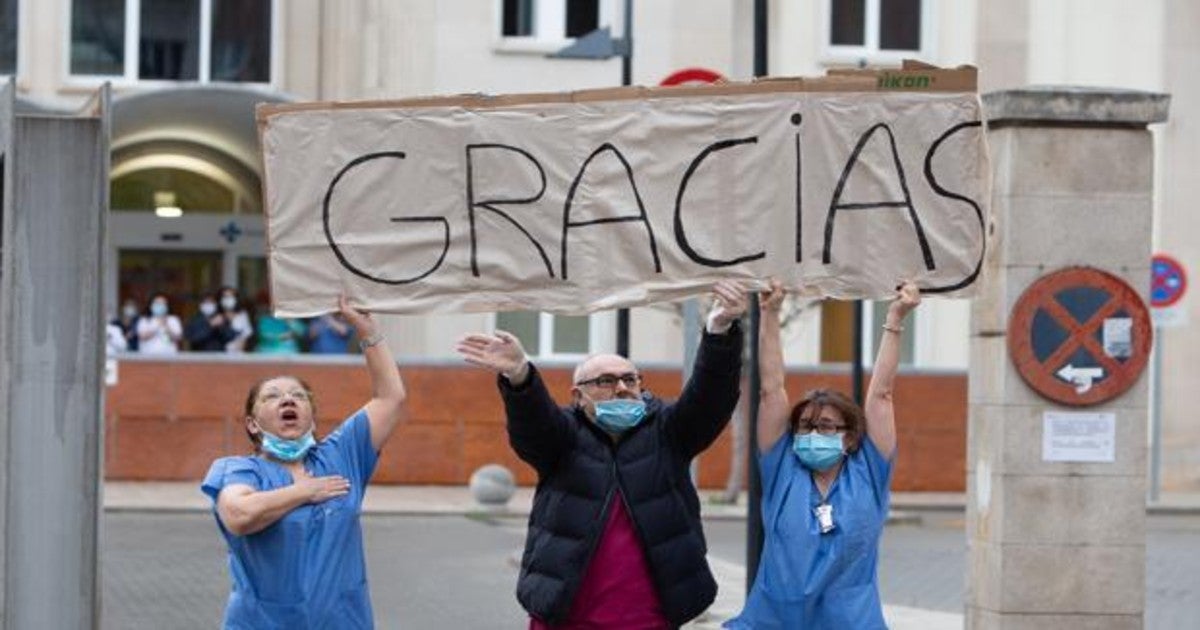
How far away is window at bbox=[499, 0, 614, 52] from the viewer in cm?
3669

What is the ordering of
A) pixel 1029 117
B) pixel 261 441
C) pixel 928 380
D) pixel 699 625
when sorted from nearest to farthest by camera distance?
pixel 261 441, pixel 1029 117, pixel 699 625, pixel 928 380

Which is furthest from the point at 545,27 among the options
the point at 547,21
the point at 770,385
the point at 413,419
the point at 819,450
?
the point at 819,450

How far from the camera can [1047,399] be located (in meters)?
15.3

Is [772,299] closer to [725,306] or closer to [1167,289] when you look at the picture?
[725,306]

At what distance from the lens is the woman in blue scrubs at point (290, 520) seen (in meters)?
9.20

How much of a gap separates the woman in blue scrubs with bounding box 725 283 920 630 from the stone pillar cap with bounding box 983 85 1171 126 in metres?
5.41

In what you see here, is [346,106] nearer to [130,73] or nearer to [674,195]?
[674,195]

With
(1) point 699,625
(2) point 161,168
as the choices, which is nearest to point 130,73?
(2) point 161,168

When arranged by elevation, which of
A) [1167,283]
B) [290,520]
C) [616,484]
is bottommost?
[290,520]

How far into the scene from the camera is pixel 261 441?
9383mm

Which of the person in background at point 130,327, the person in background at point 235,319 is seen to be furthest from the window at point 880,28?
the person in background at point 130,327

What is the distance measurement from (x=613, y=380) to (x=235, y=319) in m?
25.1

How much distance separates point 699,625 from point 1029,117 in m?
3.93

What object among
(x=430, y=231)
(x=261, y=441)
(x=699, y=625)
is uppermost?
(x=430, y=231)
